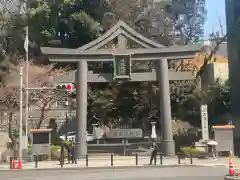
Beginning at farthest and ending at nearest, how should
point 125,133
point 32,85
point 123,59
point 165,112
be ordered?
point 32,85, point 125,133, point 123,59, point 165,112

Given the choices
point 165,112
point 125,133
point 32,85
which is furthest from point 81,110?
point 32,85

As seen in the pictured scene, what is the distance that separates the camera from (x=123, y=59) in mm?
33562

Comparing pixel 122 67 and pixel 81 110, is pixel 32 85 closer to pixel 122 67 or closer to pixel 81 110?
pixel 81 110

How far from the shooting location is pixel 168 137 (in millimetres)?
31797

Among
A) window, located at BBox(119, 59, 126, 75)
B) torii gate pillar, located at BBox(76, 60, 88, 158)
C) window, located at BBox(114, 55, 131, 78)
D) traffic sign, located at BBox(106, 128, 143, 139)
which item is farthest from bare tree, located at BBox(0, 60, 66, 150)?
window, located at BBox(119, 59, 126, 75)

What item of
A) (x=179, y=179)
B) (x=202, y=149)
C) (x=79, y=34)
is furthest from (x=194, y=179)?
(x=79, y=34)

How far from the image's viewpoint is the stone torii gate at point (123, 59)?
32031 millimetres

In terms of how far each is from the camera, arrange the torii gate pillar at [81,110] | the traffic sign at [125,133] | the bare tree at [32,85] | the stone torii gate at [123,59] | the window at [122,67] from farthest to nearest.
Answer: the bare tree at [32,85] → the traffic sign at [125,133] → the window at [122,67] → the stone torii gate at [123,59] → the torii gate pillar at [81,110]

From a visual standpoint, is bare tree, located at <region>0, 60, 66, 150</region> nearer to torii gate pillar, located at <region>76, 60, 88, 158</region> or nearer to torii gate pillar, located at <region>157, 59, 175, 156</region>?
torii gate pillar, located at <region>76, 60, 88, 158</region>

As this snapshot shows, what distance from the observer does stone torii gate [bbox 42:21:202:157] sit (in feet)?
105

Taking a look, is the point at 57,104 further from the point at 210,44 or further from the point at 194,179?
the point at 194,179

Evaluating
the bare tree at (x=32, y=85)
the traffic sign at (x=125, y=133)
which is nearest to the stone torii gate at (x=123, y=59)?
the traffic sign at (x=125, y=133)

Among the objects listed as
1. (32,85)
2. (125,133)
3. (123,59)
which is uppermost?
(123,59)

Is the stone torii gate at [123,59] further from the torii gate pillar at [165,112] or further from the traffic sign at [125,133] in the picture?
the traffic sign at [125,133]
